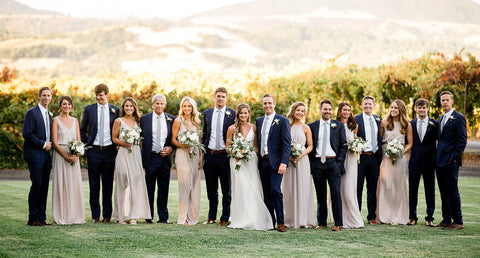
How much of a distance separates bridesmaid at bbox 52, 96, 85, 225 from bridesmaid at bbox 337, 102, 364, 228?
13.6 feet

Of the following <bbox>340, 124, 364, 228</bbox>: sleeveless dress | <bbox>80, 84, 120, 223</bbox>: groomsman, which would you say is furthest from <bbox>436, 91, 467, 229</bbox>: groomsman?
<bbox>80, 84, 120, 223</bbox>: groomsman

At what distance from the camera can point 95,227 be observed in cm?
852

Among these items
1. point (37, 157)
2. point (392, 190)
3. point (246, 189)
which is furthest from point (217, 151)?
point (392, 190)

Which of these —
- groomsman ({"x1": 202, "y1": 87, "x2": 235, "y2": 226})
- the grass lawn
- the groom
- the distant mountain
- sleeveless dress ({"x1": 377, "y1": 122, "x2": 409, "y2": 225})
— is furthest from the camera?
the distant mountain

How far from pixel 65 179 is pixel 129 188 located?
1.01 meters

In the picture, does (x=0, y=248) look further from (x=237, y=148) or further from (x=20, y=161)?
(x=20, y=161)

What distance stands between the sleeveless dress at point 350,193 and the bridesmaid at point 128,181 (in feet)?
10.2

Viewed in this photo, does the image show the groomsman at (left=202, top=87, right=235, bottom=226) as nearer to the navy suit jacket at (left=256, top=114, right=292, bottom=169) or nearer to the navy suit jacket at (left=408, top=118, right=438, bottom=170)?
the navy suit jacket at (left=256, top=114, right=292, bottom=169)

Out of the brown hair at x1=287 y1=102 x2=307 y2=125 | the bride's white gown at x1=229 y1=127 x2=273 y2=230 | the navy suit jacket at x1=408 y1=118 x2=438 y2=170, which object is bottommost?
the bride's white gown at x1=229 y1=127 x2=273 y2=230

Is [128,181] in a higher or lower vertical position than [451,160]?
lower

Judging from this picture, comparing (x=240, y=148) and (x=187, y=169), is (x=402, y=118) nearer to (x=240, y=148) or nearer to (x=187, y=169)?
(x=240, y=148)

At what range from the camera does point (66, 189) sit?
29.3ft

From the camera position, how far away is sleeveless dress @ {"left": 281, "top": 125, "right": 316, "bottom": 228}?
888 cm

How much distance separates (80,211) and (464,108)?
1719 centimetres
